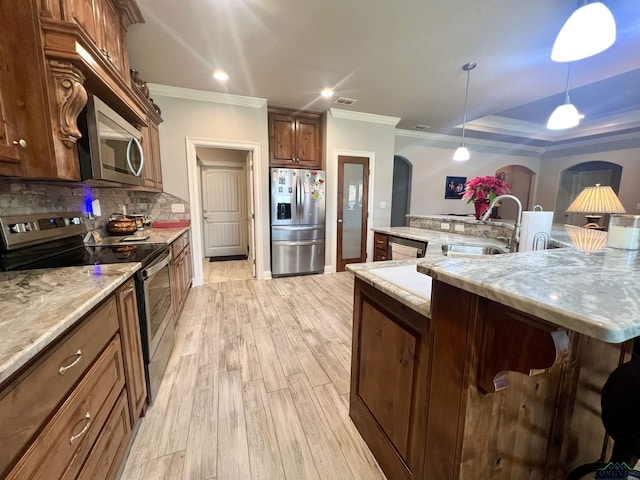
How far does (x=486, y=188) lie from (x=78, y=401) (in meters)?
3.22

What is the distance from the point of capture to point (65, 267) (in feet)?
4.17

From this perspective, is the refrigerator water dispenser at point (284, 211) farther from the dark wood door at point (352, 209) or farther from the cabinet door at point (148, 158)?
the cabinet door at point (148, 158)

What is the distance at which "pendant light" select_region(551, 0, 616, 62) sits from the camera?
1.34m

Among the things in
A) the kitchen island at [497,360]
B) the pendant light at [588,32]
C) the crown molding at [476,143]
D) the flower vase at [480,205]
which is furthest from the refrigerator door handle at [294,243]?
the pendant light at [588,32]

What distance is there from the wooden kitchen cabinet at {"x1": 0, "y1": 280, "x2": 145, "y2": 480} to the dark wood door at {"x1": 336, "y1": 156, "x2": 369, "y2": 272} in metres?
3.38

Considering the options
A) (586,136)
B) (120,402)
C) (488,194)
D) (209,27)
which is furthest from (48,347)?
(586,136)

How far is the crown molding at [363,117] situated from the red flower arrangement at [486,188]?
2.22 m

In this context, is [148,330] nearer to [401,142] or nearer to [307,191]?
[307,191]

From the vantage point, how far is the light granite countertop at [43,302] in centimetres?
60

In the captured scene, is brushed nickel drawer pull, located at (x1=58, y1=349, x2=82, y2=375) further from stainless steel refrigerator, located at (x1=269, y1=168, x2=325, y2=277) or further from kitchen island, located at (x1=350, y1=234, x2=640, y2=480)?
stainless steel refrigerator, located at (x1=269, y1=168, x2=325, y2=277)

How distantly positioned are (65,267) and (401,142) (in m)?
5.52

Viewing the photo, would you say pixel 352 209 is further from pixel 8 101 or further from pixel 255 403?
pixel 8 101

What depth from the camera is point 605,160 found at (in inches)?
221

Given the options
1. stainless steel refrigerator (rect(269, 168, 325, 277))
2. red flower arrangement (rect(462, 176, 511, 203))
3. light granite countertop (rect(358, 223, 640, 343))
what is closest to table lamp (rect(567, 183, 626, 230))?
red flower arrangement (rect(462, 176, 511, 203))
